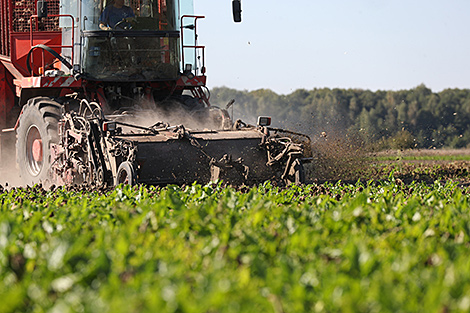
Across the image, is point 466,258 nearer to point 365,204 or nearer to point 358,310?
point 358,310

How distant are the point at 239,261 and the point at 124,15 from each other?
8.65 m

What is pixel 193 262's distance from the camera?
3453 mm

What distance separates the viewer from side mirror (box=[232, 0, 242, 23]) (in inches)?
454

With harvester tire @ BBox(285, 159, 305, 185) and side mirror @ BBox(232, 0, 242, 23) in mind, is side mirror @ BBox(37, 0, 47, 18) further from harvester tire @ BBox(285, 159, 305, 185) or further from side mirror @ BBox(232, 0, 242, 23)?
harvester tire @ BBox(285, 159, 305, 185)

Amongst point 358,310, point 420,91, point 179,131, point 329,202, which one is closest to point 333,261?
point 358,310

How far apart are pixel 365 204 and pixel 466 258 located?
206cm

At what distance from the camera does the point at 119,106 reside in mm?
12133

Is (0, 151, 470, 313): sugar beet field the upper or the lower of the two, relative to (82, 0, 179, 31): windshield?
lower

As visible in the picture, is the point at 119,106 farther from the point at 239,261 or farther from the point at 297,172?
the point at 239,261

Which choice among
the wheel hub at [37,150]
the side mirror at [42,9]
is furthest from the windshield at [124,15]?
the wheel hub at [37,150]

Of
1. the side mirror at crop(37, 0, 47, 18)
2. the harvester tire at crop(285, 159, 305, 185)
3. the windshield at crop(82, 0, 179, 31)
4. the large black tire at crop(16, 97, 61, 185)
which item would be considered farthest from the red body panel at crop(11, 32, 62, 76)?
the harvester tire at crop(285, 159, 305, 185)

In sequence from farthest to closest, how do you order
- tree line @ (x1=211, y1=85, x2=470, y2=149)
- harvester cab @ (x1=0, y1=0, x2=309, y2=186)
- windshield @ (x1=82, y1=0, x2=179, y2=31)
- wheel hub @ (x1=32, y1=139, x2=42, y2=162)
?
tree line @ (x1=211, y1=85, x2=470, y2=149)
wheel hub @ (x1=32, y1=139, x2=42, y2=162)
windshield @ (x1=82, y1=0, x2=179, y2=31)
harvester cab @ (x1=0, y1=0, x2=309, y2=186)

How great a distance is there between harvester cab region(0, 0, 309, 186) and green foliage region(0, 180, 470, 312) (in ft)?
16.7

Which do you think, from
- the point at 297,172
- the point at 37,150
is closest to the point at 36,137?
the point at 37,150
